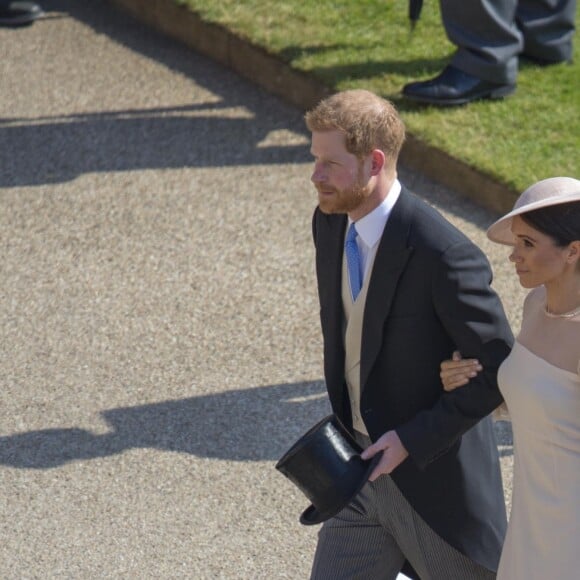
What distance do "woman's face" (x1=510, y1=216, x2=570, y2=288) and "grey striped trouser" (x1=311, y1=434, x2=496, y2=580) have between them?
86 cm

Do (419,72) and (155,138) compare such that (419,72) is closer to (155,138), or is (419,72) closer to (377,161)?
(155,138)

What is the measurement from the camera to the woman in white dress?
3.39 metres

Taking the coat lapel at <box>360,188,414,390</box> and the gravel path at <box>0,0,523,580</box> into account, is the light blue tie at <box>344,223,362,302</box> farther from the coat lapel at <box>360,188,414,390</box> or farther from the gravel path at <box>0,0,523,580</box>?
the gravel path at <box>0,0,523,580</box>

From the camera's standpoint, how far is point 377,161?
385 cm

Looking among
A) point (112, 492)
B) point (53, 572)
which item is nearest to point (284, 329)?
point (112, 492)

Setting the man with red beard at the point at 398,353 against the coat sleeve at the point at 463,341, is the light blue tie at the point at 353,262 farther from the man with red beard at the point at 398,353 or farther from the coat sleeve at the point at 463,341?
the coat sleeve at the point at 463,341

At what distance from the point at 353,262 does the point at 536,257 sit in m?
0.70

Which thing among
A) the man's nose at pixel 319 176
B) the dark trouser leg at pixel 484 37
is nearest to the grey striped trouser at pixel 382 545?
the man's nose at pixel 319 176

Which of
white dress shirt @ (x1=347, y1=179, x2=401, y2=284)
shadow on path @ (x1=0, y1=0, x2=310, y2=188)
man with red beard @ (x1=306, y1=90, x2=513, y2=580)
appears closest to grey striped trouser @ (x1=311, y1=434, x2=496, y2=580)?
man with red beard @ (x1=306, y1=90, x2=513, y2=580)

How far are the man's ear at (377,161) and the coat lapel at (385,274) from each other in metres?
0.12

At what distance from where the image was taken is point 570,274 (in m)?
3.46

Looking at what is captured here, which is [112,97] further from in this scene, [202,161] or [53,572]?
[53,572]

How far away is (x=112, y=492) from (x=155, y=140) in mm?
3291

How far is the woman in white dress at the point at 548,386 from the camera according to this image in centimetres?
339
